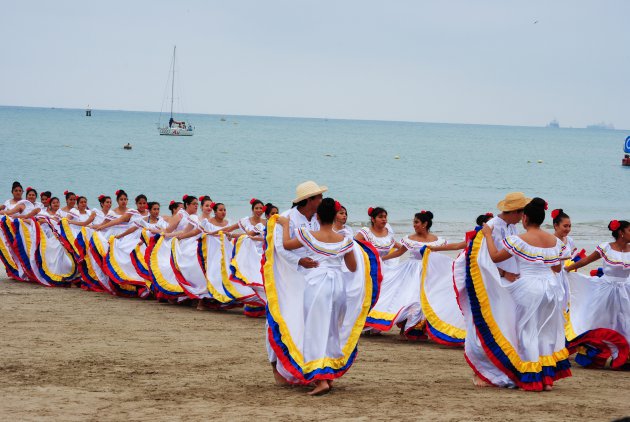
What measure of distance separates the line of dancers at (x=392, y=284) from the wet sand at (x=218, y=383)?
30cm

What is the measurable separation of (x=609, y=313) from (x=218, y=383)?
14.5ft

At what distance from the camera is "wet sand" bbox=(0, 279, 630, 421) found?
7.63 m

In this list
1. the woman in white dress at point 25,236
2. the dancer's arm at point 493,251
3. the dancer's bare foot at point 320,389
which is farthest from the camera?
the woman in white dress at point 25,236

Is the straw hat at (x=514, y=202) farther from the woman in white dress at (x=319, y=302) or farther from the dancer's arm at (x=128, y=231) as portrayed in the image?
the dancer's arm at (x=128, y=231)

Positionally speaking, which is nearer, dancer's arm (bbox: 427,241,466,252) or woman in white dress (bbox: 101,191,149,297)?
dancer's arm (bbox: 427,241,466,252)

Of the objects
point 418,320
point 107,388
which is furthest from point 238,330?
point 107,388

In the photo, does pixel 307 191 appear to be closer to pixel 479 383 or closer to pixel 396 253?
pixel 479 383

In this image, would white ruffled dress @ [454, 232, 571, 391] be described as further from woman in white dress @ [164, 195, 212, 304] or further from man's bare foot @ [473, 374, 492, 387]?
woman in white dress @ [164, 195, 212, 304]

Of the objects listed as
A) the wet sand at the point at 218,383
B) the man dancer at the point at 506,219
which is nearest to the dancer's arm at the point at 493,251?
the man dancer at the point at 506,219

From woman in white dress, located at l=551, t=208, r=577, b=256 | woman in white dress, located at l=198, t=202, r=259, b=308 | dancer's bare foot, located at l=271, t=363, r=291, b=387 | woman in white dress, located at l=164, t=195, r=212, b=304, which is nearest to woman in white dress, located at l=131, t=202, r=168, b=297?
woman in white dress, located at l=164, t=195, r=212, b=304

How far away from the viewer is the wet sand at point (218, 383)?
763 centimetres

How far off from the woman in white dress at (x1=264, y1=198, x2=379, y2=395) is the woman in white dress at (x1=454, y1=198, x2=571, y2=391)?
3.37ft

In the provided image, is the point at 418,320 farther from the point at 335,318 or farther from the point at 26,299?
the point at 26,299

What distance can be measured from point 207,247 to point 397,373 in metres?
5.89
